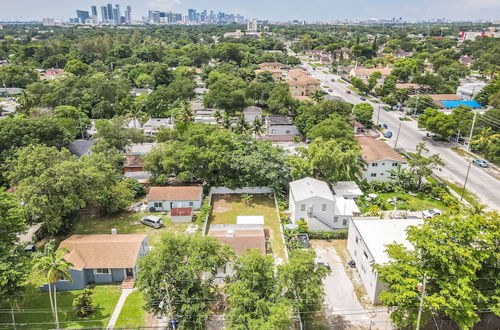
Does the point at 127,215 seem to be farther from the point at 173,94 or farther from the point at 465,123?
the point at 465,123

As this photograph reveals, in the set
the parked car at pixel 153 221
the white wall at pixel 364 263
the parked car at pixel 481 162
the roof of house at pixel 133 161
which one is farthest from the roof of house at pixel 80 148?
the parked car at pixel 481 162

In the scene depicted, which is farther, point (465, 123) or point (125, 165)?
point (465, 123)

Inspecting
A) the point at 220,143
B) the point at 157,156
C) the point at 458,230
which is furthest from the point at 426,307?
the point at 157,156

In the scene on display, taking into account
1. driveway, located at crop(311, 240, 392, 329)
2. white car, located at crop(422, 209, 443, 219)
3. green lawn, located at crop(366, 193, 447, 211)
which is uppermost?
white car, located at crop(422, 209, 443, 219)

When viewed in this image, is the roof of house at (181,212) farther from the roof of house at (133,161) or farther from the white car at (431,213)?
the white car at (431,213)

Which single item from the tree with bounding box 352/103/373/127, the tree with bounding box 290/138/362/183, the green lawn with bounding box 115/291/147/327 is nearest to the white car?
the tree with bounding box 290/138/362/183

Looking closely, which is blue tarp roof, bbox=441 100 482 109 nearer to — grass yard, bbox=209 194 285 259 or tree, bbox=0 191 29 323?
grass yard, bbox=209 194 285 259
